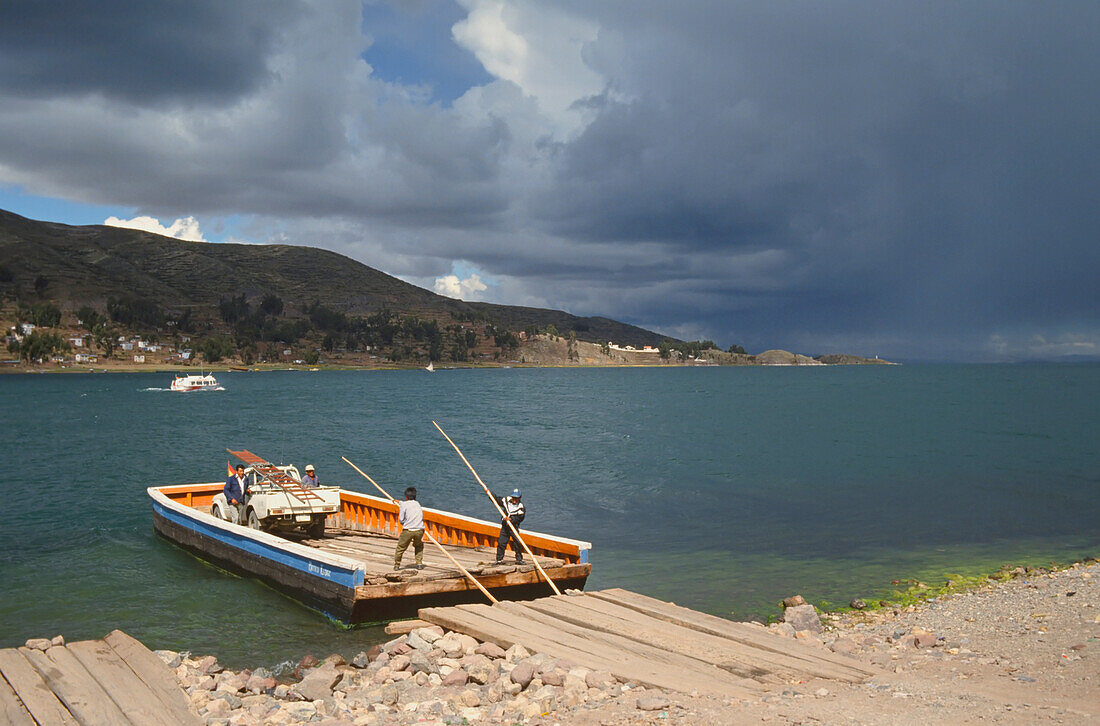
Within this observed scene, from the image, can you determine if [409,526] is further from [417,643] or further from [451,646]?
[451,646]

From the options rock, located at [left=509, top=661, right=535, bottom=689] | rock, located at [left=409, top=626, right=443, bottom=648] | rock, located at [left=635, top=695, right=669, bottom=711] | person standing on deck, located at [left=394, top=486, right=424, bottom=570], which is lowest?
rock, located at [left=409, top=626, right=443, bottom=648]

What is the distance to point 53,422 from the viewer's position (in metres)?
80.6

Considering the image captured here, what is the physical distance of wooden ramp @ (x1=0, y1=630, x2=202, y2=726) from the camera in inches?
387

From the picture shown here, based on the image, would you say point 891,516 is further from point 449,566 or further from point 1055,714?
point 1055,714

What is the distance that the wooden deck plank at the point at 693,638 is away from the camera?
1079cm

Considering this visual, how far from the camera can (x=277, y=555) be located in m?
18.1

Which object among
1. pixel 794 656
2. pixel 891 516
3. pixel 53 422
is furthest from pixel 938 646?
pixel 53 422

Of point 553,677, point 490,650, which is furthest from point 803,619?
point 553,677

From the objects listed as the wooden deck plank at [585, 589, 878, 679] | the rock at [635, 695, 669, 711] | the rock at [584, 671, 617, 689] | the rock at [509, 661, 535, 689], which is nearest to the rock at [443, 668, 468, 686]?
the rock at [509, 661, 535, 689]

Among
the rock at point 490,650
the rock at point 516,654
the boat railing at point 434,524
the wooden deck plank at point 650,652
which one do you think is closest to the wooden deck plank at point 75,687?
the rock at point 490,650

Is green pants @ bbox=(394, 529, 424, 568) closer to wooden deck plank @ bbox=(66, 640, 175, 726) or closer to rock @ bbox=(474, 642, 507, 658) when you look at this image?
rock @ bbox=(474, 642, 507, 658)

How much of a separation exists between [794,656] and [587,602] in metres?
4.13

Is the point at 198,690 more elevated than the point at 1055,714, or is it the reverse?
the point at 1055,714

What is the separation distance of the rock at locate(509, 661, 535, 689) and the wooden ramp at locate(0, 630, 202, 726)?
164 inches
